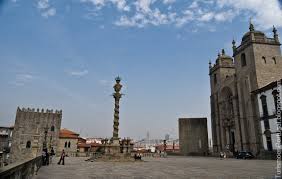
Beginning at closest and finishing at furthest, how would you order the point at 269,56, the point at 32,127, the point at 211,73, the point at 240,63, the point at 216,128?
the point at 269,56
the point at 240,63
the point at 216,128
the point at 211,73
the point at 32,127

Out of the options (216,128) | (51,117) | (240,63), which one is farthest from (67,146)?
(240,63)

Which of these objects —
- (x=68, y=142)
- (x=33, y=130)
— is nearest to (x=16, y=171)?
(x=33, y=130)

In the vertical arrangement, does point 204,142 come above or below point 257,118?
below

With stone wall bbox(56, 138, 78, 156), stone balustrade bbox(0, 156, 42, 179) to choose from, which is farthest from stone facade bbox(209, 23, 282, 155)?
stone wall bbox(56, 138, 78, 156)

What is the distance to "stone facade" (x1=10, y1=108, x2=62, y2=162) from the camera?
5831 cm

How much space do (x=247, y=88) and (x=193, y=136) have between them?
20.3 m

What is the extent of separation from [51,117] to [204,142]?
39492 mm

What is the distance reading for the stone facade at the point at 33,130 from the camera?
2296 inches

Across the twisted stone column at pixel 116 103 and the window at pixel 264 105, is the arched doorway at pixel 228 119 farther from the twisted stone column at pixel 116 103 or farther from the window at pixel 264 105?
the twisted stone column at pixel 116 103

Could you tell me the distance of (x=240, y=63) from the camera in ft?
133

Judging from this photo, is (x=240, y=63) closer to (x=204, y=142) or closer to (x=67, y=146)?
(x=204, y=142)

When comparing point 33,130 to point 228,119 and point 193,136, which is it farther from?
point 228,119

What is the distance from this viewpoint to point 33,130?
59.2 metres

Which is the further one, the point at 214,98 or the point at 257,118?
the point at 214,98
